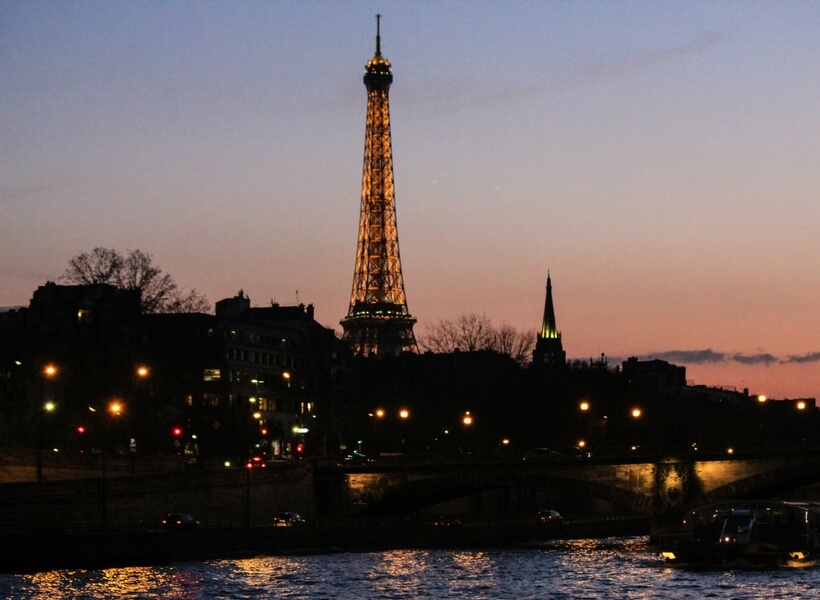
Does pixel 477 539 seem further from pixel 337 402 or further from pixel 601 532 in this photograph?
pixel 337 402

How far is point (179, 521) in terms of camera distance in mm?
89750

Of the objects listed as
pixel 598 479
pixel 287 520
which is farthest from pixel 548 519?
pixel 287 520

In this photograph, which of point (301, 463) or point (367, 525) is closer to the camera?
point (367, 525)

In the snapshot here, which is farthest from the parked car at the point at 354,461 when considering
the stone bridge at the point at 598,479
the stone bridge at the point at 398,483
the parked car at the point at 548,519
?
the parked car at the point at 548,519

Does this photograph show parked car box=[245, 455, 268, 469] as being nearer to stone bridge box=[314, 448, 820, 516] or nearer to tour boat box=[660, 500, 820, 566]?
stone bridge box=[314, 448, 820, 516]

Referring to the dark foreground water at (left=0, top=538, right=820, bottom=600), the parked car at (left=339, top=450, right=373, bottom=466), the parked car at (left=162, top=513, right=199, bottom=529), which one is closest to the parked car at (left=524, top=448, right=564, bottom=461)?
the parked car at (left=339, top=450, right=373, bottom=466)

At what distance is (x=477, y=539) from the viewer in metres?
101

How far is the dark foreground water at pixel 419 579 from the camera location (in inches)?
2662

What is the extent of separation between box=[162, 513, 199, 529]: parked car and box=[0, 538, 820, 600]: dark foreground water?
17.0ft

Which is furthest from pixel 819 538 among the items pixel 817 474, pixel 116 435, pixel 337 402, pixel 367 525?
pixel 337 402

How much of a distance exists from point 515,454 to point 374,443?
3148 cm

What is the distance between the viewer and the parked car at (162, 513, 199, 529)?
86.4 metres

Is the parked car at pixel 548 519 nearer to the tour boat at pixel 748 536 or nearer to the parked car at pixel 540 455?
the parked car at pixel 540 455

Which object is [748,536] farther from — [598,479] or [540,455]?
[540,455]
